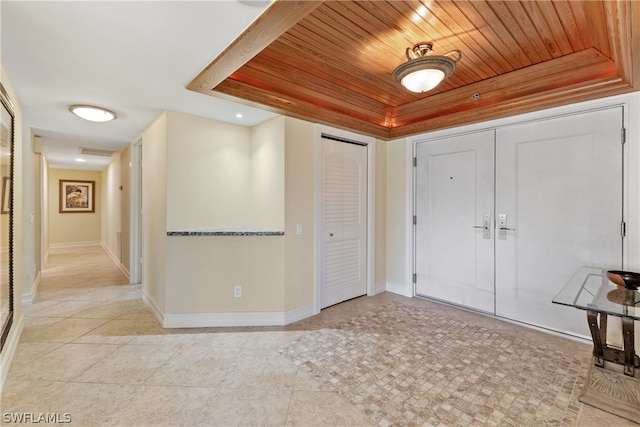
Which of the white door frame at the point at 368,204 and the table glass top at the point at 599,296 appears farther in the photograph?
the white door frame at the point at 368,204

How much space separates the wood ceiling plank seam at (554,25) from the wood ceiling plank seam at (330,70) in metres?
1.33

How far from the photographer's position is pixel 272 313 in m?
3.03

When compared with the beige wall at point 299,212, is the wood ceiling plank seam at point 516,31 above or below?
above

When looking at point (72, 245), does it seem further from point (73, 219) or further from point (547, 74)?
point (547, 74)

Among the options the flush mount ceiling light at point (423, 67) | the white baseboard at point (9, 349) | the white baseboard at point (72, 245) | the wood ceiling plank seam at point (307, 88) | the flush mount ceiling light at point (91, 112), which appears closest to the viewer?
the white baseboard at point (9, 349)

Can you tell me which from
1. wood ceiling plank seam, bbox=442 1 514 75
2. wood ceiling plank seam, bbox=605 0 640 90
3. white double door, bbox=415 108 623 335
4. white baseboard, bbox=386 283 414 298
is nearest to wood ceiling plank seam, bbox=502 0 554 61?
wood ceiling plank seam, bbox=442 1 514 75

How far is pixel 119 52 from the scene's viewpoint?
1.89m

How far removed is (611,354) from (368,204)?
2.55 meters

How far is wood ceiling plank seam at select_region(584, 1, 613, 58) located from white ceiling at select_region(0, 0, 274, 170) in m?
2.07

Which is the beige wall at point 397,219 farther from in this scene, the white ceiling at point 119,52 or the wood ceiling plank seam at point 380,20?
the white ceiling at point 119,52

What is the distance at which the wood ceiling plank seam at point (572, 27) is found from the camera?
6.20ft

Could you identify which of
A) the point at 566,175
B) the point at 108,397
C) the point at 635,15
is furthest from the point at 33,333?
the point at 566,175

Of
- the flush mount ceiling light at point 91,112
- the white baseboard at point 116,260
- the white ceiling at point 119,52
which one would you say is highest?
the white ceiling at point 119,52

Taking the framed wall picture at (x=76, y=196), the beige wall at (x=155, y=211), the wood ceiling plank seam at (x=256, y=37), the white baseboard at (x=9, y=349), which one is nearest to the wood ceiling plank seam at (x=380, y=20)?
the wood ceiling plank seam at (x=256, y=37)
